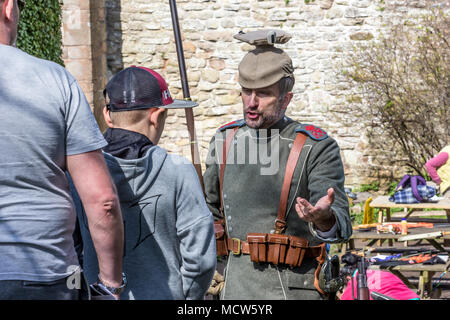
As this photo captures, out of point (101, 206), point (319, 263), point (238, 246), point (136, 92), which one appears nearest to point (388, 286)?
point (319, 263)

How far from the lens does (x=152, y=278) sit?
222cm

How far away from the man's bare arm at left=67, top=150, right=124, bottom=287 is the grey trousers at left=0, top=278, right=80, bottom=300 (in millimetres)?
158

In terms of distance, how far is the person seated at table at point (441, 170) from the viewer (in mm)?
8016

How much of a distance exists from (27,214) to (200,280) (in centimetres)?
64

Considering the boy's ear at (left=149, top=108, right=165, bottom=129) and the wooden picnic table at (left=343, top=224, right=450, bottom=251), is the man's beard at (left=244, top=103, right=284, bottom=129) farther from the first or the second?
the wooden picnic table at (left=343, top=224, right=450, bottom=251)

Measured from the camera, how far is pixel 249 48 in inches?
428

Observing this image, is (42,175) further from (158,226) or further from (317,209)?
(317,209)

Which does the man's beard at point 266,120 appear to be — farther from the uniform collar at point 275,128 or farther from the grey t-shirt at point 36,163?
the grey t-shirt at point 36,163

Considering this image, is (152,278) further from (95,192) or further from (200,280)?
(95,192)

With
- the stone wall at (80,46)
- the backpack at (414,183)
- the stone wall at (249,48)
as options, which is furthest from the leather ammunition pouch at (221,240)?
the stone wall at (249,48)

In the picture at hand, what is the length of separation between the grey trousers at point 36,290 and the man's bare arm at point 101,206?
16 centimetres

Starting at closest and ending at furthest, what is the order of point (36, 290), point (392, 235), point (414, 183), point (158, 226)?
point (36, 290) → point (158, 226) → point (392, 235) → point (414, 183)

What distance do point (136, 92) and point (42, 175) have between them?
0.55 meters
